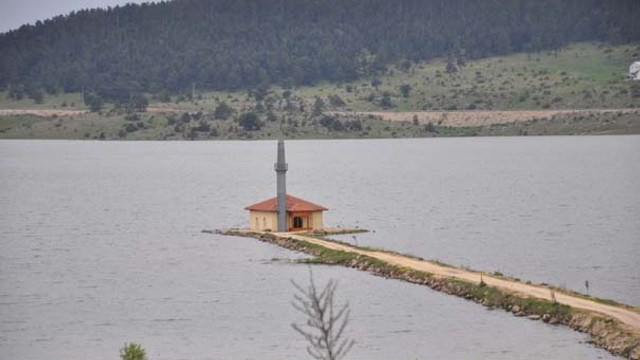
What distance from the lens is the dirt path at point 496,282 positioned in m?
47.6

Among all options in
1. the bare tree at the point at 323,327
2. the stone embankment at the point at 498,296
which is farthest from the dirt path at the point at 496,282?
the bare tree at the point at 323,327

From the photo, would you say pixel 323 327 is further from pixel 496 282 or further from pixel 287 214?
pixel 287 214

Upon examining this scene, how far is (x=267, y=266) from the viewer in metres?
68.4

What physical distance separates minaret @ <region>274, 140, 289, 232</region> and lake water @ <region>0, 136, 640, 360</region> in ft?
7.90

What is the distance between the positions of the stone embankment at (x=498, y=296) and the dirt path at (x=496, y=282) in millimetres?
54

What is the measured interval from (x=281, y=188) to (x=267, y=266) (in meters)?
8.95

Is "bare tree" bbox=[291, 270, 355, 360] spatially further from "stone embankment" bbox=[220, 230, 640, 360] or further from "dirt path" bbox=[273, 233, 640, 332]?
"dirt path" bbox=[273, 233, 640, 332]

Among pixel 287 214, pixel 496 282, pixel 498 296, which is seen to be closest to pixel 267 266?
pixel 287 214

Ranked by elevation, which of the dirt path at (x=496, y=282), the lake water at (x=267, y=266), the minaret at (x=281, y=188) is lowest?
the lake water at (x=267, y=266)

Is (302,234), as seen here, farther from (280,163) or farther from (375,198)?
(375,198)

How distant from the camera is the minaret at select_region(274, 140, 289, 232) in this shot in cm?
7658

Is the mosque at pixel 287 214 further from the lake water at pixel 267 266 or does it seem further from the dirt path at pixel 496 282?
the lake water at pixel 267 266

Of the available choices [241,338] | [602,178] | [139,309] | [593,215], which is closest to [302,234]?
[139,309]

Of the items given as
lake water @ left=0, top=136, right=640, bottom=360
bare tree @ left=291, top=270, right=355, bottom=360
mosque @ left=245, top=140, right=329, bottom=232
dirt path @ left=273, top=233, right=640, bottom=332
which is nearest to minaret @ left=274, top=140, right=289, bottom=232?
mosque @ left=245, top=140, right=329, bottom=232
